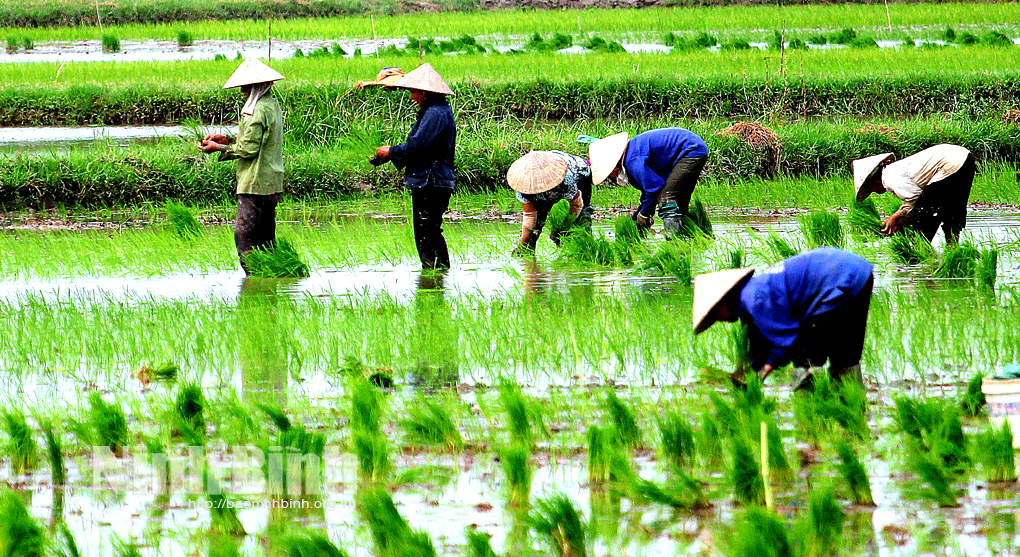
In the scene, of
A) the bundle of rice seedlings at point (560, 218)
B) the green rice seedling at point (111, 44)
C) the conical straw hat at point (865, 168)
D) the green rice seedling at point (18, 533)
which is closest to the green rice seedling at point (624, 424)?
the green rice seedling at point (18, 533)

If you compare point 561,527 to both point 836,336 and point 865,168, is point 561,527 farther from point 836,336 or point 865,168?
point 865,168

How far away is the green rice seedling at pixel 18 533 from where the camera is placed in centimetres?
304

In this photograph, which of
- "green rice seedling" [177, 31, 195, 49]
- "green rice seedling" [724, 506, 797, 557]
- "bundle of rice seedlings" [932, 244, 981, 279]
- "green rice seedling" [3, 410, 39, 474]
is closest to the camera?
"green rice seedling" [724, 506, 797, 557]

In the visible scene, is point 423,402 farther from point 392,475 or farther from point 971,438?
point 971,438

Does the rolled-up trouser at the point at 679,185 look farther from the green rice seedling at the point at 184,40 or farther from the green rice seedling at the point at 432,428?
the green rice seedling at the point at 184,40

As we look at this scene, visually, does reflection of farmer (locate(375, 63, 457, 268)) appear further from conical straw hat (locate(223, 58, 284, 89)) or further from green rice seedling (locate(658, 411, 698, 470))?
green rice seedling (locate(658, 411, 698, 470))

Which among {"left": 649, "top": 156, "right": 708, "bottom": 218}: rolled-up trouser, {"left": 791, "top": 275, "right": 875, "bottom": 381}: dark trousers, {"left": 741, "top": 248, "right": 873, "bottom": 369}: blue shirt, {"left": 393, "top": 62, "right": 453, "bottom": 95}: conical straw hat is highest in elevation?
{"left": 393, "top": 62, "right": 453, "bottom": 95}: conical straw hat

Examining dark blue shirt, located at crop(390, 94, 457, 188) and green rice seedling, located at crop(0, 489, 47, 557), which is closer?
green rice seedling, located at crop(0, 489, 47, 557)

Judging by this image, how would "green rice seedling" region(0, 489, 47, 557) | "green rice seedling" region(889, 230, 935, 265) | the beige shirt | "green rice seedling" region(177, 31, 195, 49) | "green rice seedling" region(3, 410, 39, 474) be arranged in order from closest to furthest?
"green rice seedling" region(0, 489, 47, 557) → "green rice seedling" region(3, 410, 39, 474) → the beige shirt → "green rice seedling" region(889, 230, 935, 265) → "green rice seedling" region(177, 31, 195, 49)

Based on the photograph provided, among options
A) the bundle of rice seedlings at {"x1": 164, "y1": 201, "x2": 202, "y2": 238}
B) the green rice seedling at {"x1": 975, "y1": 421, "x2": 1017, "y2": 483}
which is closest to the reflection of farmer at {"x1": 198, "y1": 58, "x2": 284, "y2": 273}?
the bundle of rice seedlings at {"x1": 164, "y1": 201, "x2": 202, "y2": 238}

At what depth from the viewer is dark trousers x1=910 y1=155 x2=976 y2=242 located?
6484 millimetres

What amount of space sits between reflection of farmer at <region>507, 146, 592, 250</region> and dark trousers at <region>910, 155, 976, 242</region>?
2013mm

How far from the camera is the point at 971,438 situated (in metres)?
3.91

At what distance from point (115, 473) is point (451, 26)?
1849 cm
